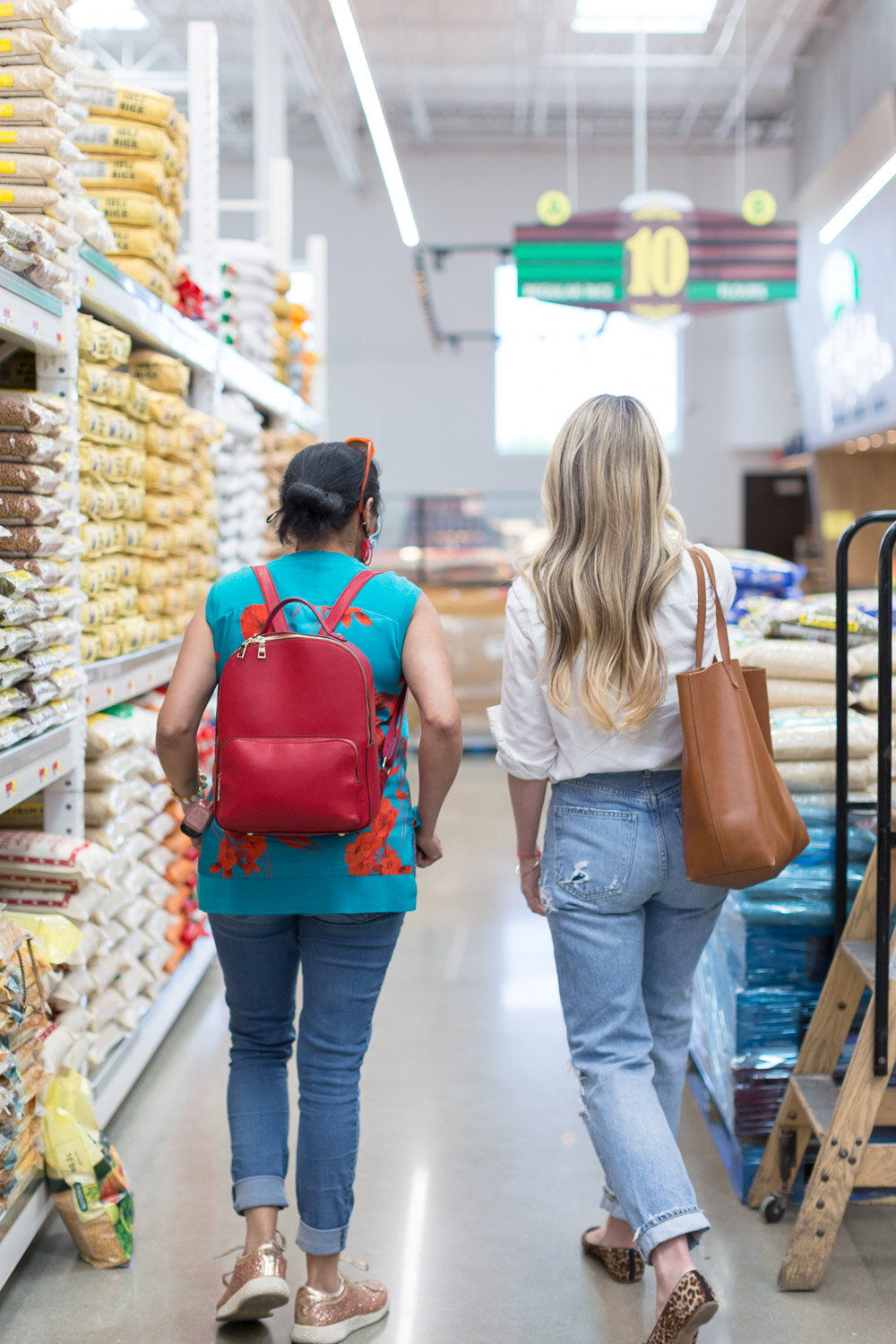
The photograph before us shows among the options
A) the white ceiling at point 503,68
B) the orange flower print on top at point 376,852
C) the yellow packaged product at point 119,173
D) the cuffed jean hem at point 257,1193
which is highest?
the white ceiling at point 503,68

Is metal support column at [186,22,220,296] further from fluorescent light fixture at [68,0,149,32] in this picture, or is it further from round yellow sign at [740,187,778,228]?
fluorescent light fixture at [68,0,149,32]

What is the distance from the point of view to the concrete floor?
2.23m

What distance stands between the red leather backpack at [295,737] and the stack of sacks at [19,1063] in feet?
2.08

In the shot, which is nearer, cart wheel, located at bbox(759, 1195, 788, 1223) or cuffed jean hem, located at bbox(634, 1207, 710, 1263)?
cuffed jean hem, located at bbox(634, 1207, 710, 1263)

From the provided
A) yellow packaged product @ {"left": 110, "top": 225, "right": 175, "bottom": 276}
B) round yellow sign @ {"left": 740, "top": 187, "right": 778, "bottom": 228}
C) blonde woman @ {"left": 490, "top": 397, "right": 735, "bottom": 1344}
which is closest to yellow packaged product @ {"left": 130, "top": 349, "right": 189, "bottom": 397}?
yellow packaged product @ {"left": 110, "top": 225, "right": 175, "bottom": 276}

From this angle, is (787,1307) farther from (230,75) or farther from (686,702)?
(230,75)

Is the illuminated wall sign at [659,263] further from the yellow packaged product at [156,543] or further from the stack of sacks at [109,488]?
the stack of sacks at [109,488]

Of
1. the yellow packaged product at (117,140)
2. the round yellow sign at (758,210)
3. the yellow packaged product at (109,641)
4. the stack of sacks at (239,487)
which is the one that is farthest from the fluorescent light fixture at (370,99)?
the yellow packaged product at (109,641)


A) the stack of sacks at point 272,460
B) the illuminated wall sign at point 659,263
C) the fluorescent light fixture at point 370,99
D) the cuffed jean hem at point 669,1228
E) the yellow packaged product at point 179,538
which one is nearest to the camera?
the cuffed jean hem at point 669,1228

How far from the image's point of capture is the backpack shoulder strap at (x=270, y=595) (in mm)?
2021

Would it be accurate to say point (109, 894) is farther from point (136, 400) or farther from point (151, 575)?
point (136, 400)

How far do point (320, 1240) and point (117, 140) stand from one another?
122 inches

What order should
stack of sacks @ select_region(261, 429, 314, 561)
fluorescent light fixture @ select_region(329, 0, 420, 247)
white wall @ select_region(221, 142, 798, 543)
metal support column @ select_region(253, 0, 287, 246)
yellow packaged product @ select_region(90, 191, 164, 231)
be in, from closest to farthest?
1. yellow packaged product @ select_region(90, 191, 164, 231)
2. fluorescent light fixture @ select_region(329, 0, 420, 247)
3. stack of sacks @ select_region(261, 429, 314, 561)
4. metal support column @ select_region(253, 0, 287, 246)
5. white wall @ select_region(221, 142, 798, 543)

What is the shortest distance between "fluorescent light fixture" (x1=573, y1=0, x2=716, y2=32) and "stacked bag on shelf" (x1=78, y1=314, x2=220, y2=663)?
890 centimetres
